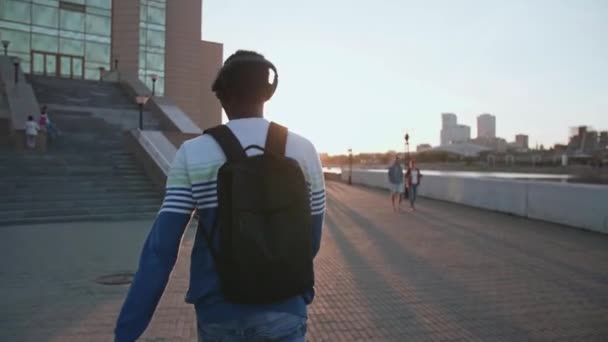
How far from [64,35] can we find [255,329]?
43174mm

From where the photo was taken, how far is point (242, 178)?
5.35 feet

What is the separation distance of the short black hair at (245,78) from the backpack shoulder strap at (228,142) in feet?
0.52

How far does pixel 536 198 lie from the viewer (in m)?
13.3

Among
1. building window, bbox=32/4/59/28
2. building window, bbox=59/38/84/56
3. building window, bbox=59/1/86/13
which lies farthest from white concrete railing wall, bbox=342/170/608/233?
building window, bbox=32/4/59/28

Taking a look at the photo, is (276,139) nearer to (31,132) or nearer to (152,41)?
(31,132)

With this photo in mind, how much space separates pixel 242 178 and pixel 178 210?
263 mm

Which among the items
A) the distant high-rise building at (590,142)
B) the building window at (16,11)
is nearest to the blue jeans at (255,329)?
the building window at (16,11)

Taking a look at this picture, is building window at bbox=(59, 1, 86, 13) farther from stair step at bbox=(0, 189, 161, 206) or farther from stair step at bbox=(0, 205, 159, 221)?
stair step at bbox=(0, 205, 159, 221)

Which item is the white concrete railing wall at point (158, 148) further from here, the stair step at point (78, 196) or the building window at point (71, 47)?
the building window at point (71, 47)

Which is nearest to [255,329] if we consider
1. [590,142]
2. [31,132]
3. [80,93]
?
[31,132]

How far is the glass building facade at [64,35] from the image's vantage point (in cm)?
3731

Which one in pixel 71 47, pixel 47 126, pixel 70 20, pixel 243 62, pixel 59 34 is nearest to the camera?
pixel 243 62

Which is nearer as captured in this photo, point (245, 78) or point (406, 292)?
point (245, 78)

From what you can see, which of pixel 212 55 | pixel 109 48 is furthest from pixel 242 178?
pixel 212 55
